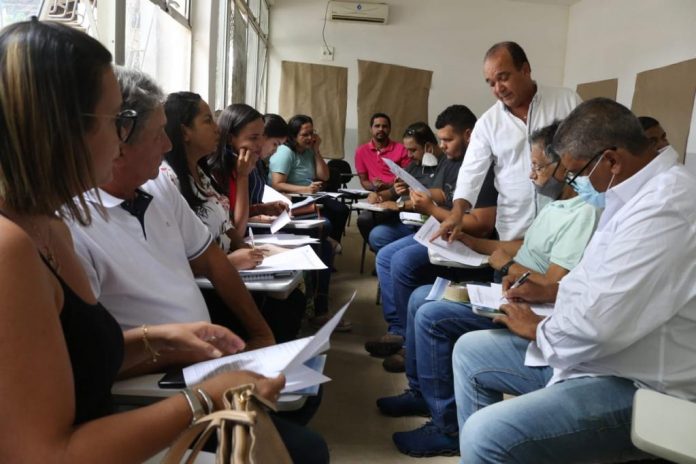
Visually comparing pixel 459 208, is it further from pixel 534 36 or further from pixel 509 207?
pixel 534 36

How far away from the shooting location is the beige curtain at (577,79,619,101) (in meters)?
5.64

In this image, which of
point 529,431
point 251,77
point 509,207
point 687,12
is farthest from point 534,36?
point 529,431

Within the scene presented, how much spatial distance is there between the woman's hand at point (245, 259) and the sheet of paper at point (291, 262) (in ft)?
0.06

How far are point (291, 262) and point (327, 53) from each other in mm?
5442

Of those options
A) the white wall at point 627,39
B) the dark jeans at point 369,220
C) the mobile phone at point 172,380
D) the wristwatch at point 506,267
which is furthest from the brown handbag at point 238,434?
the white wall at point 627,39

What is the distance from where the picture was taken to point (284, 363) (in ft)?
3.03

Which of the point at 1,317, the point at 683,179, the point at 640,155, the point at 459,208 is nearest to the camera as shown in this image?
the point at 1,317

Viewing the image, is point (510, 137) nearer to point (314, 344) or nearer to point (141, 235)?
point (141, 235)

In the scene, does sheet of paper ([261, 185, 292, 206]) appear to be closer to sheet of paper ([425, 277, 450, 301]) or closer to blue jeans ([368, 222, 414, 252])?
blue jeans ([368, 222, 414, 252])

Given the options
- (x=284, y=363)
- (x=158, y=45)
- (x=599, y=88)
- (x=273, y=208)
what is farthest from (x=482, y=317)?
(x=599, y=88)

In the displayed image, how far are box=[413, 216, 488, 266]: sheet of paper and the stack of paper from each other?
1315mm

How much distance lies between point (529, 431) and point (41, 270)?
1031 mm

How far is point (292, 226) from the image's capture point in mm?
2768

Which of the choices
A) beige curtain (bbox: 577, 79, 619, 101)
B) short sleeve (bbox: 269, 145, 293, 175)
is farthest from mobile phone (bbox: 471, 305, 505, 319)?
beige curtain (bbox: 577, 79, 619, 101)
